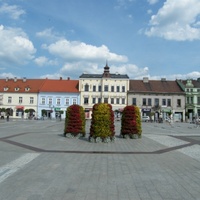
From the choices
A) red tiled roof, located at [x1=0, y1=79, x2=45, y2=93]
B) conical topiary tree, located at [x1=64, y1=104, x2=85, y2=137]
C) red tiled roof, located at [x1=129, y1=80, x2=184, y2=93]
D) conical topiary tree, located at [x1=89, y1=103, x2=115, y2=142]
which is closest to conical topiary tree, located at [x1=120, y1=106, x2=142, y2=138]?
conical topiary tree, located at [x1=89, y1=103, x2=115, y2=142]

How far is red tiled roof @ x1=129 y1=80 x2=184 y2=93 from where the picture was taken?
67312 millimetres

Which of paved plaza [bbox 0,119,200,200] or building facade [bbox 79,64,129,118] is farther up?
building facade [bbox 79,64,129,118]

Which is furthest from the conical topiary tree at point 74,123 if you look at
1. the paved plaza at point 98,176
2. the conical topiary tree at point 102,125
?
the paved plaza at point 98,176

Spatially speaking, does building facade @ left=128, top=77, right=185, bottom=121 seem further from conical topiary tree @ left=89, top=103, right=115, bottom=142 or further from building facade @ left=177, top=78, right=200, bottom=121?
conical topiary tree @ left=89, top=103, right=115, bottom=142

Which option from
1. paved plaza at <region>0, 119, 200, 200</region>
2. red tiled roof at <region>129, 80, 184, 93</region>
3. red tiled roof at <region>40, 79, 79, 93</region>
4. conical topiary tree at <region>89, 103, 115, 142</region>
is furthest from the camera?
red tiled roof at <region>40, 79, 79, 93</region>

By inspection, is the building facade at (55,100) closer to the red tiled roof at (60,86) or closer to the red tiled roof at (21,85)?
the red tiled roof at (60,86)

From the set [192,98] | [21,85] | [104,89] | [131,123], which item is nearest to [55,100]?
[21,85]

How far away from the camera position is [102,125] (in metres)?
15.4

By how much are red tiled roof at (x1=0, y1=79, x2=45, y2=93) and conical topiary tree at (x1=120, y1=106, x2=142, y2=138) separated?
53921 millimetres

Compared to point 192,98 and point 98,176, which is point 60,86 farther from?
point 98,176

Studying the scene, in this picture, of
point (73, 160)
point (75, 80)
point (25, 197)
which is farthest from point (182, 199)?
point (75, 80)

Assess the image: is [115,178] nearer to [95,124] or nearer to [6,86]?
[95,124]

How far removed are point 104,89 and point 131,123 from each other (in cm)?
5002

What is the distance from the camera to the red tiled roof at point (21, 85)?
69562 mm
